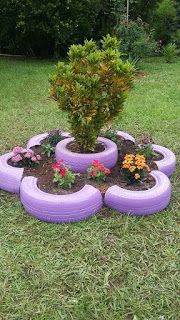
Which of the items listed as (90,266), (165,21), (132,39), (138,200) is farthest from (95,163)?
(165,21)

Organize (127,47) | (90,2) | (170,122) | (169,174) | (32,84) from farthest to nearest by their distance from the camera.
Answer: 1. (90,2)
2. (127,47)
3. (32,84)
4. (170,122)
5. (169,174)

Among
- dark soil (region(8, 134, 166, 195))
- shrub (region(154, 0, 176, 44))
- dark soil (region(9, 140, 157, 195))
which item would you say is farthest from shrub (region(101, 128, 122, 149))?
shrub (region(154, 0, 176, 44))

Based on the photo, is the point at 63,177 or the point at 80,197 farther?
the point at 63,177

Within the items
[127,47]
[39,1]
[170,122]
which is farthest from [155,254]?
[39,1]

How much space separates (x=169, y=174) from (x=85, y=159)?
943 millimetres

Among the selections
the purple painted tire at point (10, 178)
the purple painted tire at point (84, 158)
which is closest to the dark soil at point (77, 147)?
the purple painted tire at point (84, 158)

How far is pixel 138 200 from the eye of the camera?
3283 mm

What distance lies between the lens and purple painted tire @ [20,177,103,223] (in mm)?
3199

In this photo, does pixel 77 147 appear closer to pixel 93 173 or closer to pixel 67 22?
pixel 93 173

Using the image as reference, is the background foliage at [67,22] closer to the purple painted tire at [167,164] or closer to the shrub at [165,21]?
the shrub at [165,21]

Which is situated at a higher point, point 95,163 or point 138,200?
point 95,163

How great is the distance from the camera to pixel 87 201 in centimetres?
326

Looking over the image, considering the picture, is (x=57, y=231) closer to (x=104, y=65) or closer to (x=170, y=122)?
(x=104, y=65)

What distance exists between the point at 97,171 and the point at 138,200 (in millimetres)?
505
